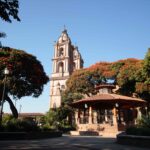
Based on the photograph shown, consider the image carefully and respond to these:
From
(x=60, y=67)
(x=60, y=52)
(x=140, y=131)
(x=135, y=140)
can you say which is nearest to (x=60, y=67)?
(x=60, y=67)

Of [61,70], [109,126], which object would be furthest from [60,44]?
[109,126]

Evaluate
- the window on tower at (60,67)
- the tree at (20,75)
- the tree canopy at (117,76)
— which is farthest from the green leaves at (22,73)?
the window on tower at (60,67)

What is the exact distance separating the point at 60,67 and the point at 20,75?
30.7 m

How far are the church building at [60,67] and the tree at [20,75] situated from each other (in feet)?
80.1

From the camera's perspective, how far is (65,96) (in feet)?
141

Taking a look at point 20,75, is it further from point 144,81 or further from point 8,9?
point 8,9

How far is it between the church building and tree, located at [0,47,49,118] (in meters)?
24.4

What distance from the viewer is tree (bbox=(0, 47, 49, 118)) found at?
29053 mm

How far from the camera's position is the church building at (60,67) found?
57312 millimetres

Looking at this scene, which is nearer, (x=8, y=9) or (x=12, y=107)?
(x=8, y=9)

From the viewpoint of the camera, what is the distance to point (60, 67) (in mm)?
60500

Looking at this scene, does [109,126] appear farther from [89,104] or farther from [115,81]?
[115,81]

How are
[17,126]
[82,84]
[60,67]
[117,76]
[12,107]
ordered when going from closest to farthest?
[17,126], [12,107], [117,76], [82,84], [60,67]

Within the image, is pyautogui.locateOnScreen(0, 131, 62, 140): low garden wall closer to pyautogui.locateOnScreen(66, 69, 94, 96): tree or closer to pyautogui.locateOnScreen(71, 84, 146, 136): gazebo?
pyautogui.locateOnScreen(71, 84, 146, 136): gazebo
